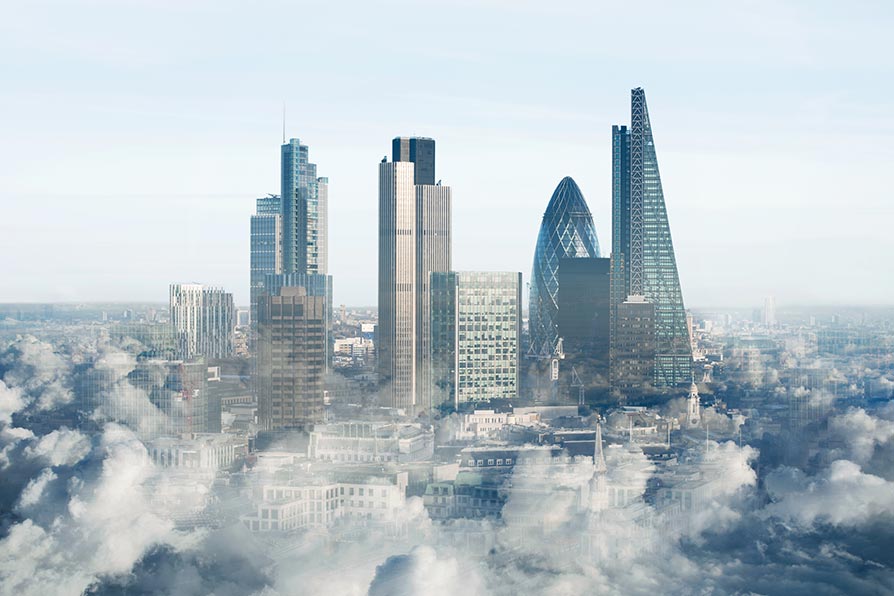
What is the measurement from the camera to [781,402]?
137 ft

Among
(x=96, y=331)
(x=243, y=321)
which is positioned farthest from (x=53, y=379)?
(x=243, y=321)

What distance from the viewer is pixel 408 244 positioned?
171 feet

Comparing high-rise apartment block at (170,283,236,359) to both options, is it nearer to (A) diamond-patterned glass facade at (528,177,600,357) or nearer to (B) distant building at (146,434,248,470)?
(A) diamond-patterned glass facade at (528,177,600,357)

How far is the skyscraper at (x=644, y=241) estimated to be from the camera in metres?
54.4

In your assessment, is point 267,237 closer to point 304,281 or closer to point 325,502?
point 304,281

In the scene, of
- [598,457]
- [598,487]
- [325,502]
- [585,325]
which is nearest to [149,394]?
[598,457]

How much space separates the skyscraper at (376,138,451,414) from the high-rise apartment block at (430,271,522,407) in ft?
2.46

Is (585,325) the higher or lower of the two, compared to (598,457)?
higher

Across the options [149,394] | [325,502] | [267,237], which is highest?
[267,237]

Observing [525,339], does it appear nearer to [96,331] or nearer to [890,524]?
[96,331]

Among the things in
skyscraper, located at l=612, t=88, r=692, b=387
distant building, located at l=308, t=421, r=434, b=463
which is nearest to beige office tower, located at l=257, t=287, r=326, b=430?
distant building, located at l=308, t=421, r=434, b=463

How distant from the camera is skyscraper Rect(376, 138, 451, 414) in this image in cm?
5128

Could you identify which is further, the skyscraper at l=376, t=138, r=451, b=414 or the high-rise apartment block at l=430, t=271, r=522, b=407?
the skyscraper at l=376, t=138, r=451, b=414

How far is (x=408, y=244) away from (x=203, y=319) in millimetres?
10790
